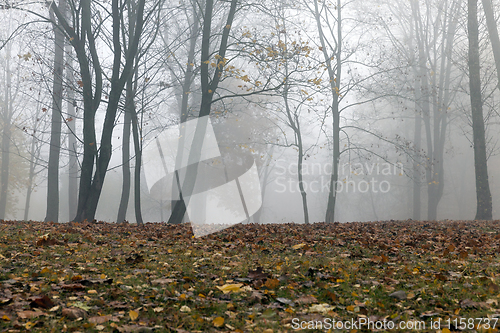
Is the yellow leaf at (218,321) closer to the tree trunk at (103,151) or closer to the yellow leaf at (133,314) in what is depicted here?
the yellow leaf at (133,314)

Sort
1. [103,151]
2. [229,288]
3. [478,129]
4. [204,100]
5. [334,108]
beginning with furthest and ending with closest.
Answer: [334,108] < [478,129] < [204,100] < [103,151] < [229,288]

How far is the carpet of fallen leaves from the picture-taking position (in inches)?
110

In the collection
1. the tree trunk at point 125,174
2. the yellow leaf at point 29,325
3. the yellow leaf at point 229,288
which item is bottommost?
the yellow leaf at point 29,325

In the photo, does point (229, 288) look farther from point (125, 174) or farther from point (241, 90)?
point (241, 90)

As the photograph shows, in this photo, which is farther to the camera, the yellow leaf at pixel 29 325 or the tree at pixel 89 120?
the tree at pixel 89 120

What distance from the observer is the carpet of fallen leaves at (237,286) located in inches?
110

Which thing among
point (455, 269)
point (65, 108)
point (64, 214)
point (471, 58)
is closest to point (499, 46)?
point (471, 58)

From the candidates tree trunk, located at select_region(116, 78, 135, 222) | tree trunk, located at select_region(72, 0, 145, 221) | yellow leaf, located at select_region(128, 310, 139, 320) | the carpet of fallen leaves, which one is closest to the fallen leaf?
the carpet of fallen leaves

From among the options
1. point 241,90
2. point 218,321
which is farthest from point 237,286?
point 241,90

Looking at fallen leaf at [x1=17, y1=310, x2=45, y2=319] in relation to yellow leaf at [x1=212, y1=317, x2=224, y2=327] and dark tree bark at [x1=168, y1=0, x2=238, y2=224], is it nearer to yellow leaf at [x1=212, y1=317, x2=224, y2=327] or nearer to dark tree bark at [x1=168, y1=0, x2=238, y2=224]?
yellow leaf at [x1=212, y1=317, x2=224, y2=327]

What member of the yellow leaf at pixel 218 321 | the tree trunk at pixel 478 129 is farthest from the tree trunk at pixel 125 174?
the tree trunk at pixel 478 129

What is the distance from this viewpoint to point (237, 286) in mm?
3477

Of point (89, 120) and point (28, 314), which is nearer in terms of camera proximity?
point (28, 314)

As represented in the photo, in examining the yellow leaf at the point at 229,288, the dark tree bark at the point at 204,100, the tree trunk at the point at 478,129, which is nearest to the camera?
the yellow leaf at the point at 229,288
